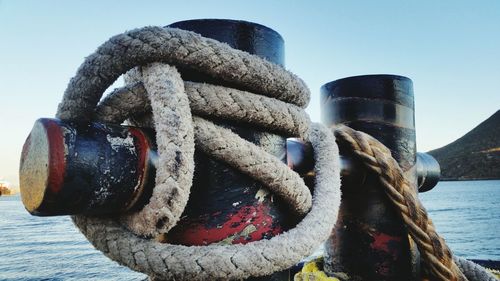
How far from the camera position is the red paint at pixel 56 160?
19.9 inches

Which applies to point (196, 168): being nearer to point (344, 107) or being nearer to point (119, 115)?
point (119, 115)

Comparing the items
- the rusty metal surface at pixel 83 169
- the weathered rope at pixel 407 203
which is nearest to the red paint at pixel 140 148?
the rusty metal surface at pixel 83 169

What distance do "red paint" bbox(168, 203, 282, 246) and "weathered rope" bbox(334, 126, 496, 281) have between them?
0.73m

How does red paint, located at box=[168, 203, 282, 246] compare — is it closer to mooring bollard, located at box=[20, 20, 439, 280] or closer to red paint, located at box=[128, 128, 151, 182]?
mooring bollard, located at box=[20, 20, 439, 280]

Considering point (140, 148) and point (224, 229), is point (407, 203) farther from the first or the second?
point (140, 148)

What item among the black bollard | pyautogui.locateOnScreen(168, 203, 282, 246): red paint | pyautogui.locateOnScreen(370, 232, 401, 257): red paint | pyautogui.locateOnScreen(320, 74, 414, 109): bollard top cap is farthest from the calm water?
pyautogui.locateOnScreen(168, 203, 282, 246): red paint

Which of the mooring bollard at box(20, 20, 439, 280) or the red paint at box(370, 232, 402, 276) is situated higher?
the mooring bollard at box(20, 20, 439, 280)

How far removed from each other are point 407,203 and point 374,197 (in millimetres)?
161

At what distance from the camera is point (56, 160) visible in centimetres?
51

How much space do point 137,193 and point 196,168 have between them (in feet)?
0.37

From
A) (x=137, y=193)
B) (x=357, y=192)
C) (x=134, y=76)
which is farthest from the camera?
(x=357, y=192)

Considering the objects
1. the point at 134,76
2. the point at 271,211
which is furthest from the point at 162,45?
the point at 271,211

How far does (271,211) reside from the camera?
0.74 meters

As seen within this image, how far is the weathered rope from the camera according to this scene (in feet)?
4.19
